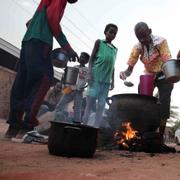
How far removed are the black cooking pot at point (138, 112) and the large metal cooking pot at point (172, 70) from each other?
39 cm

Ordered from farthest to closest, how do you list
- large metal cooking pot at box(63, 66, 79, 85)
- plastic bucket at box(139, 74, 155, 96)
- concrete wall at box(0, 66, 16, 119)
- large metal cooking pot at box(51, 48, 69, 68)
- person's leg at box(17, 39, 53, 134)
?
concrete wall at box(0, 66, 16, 119) → large metal cooking pot at box(63, 66, 79, 85) → large metal cooking pot at box(51, 48, 69, 68) → plastic bucket at box(139, 74, 155, 96) → person's leg at box(17, 39, 53, 134)

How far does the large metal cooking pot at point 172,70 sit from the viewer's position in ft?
14.0

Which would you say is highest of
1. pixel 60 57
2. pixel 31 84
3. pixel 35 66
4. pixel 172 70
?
pixel 60 57

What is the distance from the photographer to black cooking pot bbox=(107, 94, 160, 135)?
172 inches

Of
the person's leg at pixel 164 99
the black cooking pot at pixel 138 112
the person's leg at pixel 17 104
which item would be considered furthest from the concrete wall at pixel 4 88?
the black cooking pot at pixel 138 112

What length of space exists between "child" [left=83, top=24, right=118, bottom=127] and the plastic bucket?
0.69 m

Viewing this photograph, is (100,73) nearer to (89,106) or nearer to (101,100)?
(101,100)

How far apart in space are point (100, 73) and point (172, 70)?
1395 mm

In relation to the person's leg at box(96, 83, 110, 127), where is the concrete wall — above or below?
above

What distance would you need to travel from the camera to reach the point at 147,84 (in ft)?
16.0

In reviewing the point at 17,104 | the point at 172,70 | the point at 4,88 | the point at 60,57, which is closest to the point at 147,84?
the point at 172,70

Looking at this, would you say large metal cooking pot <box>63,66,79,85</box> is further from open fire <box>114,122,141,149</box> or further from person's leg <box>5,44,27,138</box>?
open fire <box>114,122,141,149</box>

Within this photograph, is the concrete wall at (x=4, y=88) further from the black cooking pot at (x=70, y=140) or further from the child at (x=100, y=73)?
the black cooking pot at (x=70, y=140)

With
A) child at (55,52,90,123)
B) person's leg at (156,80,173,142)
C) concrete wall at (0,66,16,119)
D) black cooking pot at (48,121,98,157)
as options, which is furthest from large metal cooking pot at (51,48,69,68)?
concrete wall at (0,66,16,119)
